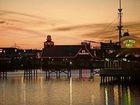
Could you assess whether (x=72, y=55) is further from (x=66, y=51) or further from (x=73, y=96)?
(x=73, y=96)

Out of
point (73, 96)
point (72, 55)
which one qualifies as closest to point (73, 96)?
point (73, 96)

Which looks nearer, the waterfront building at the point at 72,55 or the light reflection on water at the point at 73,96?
the light reflection on water at the point at 73,96

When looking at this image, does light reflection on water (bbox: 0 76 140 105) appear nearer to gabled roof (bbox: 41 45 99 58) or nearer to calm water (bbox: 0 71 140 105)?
calm water (bbox: 0 71 140 105)

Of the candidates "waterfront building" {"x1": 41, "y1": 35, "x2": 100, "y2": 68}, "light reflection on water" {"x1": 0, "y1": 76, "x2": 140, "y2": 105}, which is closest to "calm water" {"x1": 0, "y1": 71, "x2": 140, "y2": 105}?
"light reflection on water" {"x1": 0, "y1": 76, "x2": 140, "y2": 105}

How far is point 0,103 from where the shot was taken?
34.6 meters

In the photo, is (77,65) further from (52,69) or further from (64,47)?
(64,47)

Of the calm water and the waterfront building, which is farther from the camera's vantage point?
the waterfront building

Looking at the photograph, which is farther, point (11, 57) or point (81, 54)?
point (11, 57)

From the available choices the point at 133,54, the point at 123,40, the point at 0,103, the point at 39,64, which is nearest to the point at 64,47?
the point at 39,64

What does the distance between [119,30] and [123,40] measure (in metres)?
9.59

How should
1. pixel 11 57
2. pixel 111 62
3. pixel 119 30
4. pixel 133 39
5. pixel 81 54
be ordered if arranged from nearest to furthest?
pixel 111 62 < pixel 133 39 < pixel 119 30 < pixel 81 54 < pixel 11 57

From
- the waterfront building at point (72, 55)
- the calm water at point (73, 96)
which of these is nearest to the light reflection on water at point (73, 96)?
the calm water at point (73, 96)

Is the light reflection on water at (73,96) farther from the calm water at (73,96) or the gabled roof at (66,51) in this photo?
the gabled roof at (66,51)

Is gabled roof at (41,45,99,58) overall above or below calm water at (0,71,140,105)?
above
